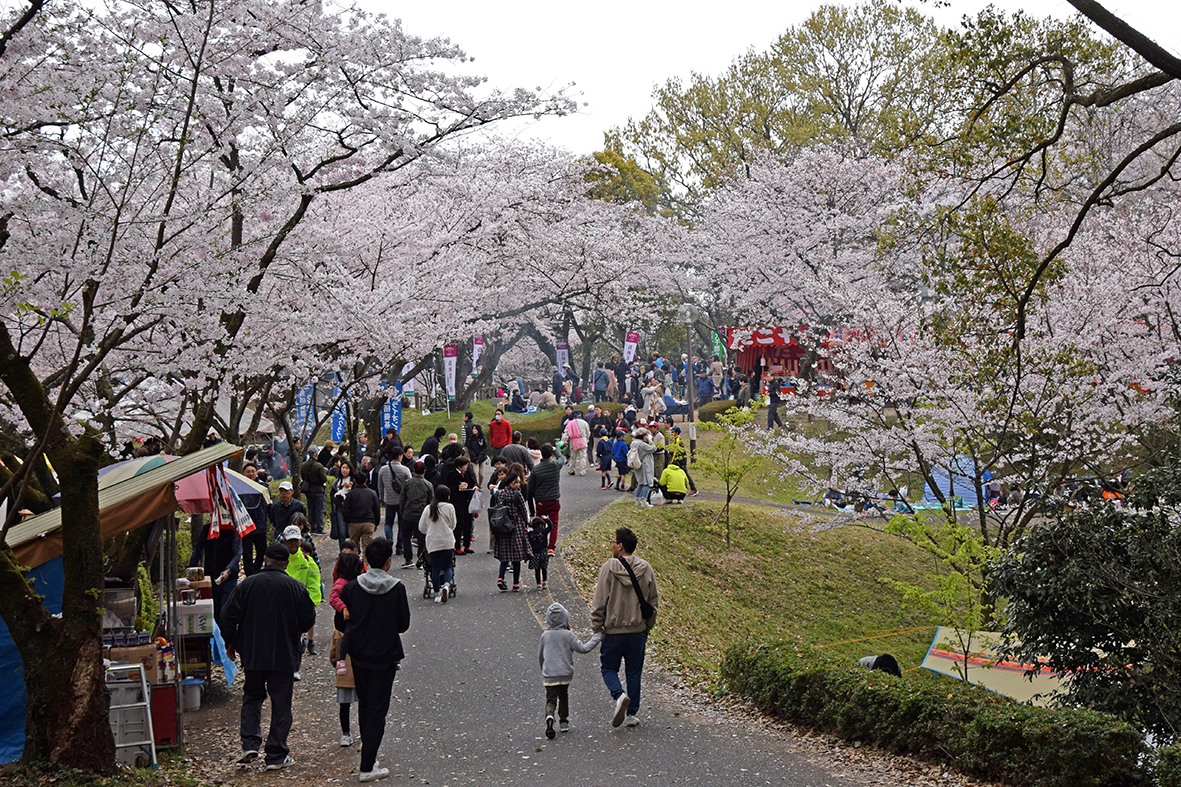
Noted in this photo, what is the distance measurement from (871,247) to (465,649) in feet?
80.5

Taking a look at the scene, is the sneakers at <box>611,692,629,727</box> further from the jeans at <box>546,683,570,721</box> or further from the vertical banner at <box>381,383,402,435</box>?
the vertical banner at <box>381,383,402,435</box>

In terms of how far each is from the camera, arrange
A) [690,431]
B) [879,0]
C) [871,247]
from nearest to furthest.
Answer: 1. [690,431]
2. [871,247]
3. [879,0]

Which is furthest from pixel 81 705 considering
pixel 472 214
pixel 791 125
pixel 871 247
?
pixel 791 125

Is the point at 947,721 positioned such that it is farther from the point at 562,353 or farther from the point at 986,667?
the point at 562,353

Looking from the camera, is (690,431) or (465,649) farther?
(690,431)

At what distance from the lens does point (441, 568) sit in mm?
13250

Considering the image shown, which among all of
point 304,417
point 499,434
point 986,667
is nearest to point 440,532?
point 986,667

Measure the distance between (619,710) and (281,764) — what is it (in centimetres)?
271

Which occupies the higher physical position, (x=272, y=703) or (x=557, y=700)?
(x=272, y=703)

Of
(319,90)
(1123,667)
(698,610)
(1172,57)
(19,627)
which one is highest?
(319,90)

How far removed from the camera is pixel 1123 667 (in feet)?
27.0

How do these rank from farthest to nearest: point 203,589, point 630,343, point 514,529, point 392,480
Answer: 1. point 630,343
2. point 392,480
3. point 514,529
4. point 203,589

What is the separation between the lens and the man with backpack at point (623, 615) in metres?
8.34

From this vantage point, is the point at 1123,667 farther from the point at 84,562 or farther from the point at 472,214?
the point at 472,214
